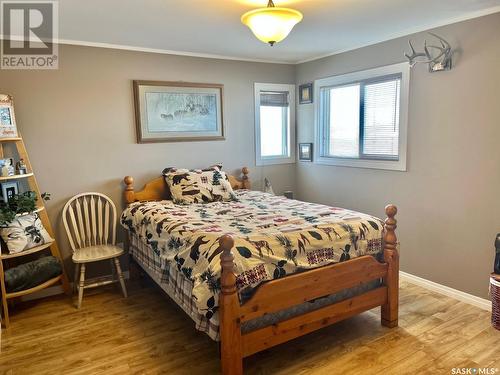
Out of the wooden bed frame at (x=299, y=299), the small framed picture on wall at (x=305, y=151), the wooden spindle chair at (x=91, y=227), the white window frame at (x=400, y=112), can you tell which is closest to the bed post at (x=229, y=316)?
the wooden bed frame at (x=299, y=299)

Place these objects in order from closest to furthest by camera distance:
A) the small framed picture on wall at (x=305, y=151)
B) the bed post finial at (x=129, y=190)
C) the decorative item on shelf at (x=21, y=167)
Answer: the decorative item on shelf at (x=21, y=167), the bed post finial at (x=129, y=190), the small framed picture on wall at (x=305, y=151)

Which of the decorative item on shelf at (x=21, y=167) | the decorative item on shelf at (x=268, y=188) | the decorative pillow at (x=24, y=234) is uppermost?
the decorative item on shelf at (x=21, y=167)

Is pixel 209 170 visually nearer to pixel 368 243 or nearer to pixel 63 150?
pixel 63 150

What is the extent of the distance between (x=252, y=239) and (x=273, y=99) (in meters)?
2.82

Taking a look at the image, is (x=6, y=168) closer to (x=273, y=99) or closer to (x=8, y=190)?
(x=8, y=190)

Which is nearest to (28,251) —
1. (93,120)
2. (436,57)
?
(93,120)

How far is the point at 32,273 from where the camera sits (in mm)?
2990

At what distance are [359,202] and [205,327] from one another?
96.2 inches

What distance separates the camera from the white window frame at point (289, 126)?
4453 mm

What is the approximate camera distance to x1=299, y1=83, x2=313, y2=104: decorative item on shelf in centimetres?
450

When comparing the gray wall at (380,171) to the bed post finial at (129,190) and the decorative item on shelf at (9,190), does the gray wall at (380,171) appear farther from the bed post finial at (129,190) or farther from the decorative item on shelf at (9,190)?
the decorative item on shelf at (9,190)

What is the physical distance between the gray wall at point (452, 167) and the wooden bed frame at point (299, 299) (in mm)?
857

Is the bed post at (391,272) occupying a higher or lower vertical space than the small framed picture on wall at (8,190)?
lower

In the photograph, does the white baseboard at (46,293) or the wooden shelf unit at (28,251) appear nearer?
the wooden shelf unit at (28,251)
